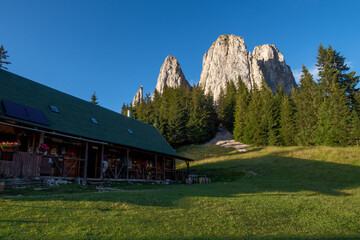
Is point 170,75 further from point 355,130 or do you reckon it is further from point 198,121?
point 355,130

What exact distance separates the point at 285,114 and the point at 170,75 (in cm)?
8215

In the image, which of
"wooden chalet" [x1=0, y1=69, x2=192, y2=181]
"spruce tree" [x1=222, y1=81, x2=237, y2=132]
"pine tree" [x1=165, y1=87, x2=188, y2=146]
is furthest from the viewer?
"spruce tree" [x1=222, y1=81, x2=237, y2=132]

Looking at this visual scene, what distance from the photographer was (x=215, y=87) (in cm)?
10512

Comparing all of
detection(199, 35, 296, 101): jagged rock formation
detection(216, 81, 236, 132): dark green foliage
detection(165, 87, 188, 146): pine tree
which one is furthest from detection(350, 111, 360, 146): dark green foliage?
detection(199, 35, 296, 101): jagged rock formation

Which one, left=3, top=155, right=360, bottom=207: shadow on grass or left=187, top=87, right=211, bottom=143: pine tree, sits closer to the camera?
left=3, top=155, right=360, bottom=207: shadow on grass

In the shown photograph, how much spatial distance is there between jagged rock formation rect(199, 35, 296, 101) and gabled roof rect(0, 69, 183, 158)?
79.9 m

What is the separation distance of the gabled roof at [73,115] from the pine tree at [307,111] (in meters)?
27.1

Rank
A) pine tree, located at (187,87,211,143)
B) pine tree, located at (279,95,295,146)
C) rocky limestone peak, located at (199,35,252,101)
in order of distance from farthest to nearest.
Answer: rocky limestone peak, located at (199,35,252,101), pine tree, located at (187,87,211,143), pine tree, located at (279,95,295,146)

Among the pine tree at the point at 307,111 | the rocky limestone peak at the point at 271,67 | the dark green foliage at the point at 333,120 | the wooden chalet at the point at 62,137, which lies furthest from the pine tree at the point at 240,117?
the rocky limestone peak at the point at 271,67

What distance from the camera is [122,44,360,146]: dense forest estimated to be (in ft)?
123

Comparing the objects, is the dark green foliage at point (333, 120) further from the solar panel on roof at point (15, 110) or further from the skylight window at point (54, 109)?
the solar panel on roof at point (15, 110)

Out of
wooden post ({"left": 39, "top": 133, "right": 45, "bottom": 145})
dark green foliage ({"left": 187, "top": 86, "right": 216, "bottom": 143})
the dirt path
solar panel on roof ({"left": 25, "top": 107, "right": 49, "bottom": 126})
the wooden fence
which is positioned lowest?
the wooden fence

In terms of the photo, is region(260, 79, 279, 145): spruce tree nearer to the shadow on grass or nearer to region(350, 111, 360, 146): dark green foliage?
region(350, 111, 360, 146): dark green foliage

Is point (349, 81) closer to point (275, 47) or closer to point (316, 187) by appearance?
point (316, 187)
